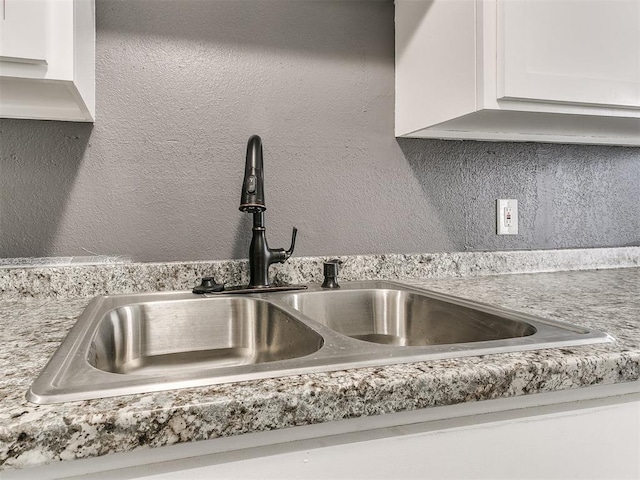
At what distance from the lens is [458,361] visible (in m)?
0.57

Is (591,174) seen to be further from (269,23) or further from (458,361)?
(458,361)

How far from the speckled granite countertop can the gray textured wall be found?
1.55 feet

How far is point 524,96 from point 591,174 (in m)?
0.80

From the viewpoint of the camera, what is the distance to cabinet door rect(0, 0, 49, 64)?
740 millimetres

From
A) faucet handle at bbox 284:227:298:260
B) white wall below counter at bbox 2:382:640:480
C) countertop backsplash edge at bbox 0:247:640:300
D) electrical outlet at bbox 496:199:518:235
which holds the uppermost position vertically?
electrical outlet at bbox 496:199:518:235

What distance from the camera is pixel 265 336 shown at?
0.98m

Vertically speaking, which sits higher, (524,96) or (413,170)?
(524,96)

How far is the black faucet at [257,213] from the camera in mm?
1046

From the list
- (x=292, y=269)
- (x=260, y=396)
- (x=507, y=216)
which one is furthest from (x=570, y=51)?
(x=260, y=396)

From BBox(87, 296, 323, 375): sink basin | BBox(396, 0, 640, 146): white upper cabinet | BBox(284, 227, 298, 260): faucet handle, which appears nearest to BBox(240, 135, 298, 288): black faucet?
BBox(284, 227, 298, 260): faucet handle

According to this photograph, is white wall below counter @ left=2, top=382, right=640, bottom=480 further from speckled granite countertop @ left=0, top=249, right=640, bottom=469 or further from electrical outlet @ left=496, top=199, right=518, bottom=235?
electrical outlet @ left=496, top=199, right=518, bottom=235

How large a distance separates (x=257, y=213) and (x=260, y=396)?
2.25 feet

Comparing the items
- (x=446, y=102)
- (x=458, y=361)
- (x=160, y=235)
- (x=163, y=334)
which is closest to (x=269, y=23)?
(x=446, y=102)

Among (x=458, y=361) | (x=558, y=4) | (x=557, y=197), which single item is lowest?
(x=458, y=361)
